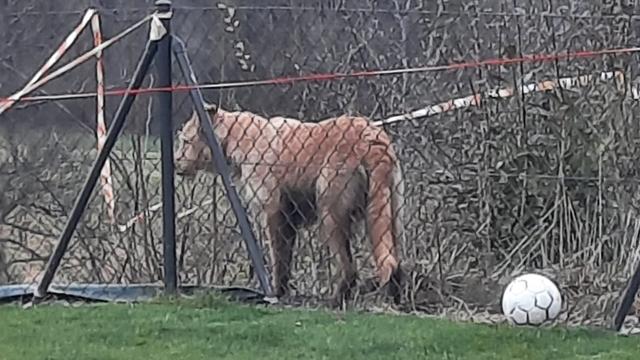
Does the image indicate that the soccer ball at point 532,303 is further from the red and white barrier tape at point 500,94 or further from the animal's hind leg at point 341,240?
the red and white barrier tape at point 500,94

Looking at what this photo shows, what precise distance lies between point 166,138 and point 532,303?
66.8 inches

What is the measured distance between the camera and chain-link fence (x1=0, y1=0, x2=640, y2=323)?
596 cm

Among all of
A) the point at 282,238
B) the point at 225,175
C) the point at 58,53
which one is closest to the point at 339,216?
the point at 282,238

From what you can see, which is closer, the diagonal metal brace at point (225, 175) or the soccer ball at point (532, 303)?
the soccer ball at point (532, 303)

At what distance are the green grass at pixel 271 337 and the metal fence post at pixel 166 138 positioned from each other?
1.17 ft

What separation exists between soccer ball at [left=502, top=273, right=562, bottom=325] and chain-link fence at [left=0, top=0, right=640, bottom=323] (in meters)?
0.25

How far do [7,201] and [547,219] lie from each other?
2.73 m

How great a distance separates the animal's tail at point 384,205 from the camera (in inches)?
231

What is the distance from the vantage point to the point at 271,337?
4.88m

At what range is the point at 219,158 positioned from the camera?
5.65 m

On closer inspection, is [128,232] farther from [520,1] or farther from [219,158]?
[520,1]

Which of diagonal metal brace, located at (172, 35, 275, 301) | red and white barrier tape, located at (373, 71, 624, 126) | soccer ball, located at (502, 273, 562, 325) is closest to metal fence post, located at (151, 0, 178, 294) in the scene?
diagonal metal brace, located at (172, 35, 275, 301)

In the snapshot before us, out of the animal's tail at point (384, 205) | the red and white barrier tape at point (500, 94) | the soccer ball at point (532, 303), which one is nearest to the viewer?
the soccer ball at point (532, 303)

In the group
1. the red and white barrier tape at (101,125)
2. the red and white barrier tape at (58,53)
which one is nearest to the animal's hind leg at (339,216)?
the red and white barrier tape at (101,125)
